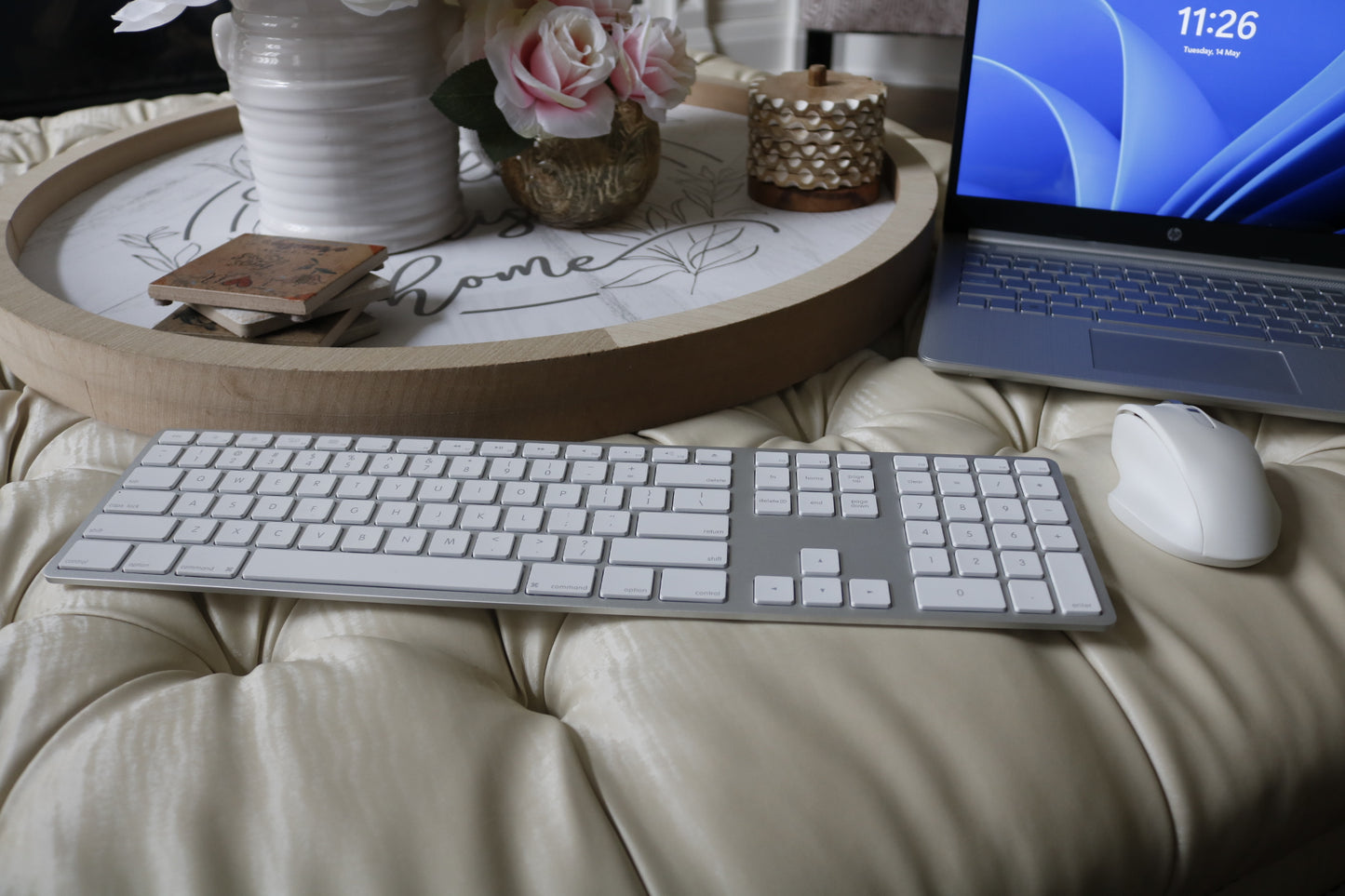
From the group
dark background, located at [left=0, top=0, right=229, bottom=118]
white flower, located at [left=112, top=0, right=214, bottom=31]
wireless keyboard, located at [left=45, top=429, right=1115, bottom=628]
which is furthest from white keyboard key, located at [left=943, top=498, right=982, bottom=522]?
dark background, located at [left=0, top=0, right=229, bottom=118]

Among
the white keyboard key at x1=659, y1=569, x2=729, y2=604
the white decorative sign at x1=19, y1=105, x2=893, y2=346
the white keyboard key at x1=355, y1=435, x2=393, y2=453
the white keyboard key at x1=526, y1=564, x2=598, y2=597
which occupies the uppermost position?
the white decorative sign at x1=19, y1=105, x2=893, y2=346

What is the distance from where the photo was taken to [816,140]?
30.3 inches

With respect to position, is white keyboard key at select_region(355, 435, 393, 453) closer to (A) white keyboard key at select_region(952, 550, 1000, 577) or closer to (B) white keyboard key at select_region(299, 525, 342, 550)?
(B) white keyboard key at select_region(299, 525, 342, 550)

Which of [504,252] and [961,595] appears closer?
[961,595]

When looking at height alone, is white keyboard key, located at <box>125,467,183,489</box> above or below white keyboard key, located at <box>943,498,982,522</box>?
above

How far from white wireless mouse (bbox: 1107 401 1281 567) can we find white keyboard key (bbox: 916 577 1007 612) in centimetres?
11

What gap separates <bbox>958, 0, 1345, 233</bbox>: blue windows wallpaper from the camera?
0.66 meters

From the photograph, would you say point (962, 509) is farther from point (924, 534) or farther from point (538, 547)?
point (538, 547)

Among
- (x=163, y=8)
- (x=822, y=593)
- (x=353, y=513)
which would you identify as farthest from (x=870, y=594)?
(x=163, y=8)

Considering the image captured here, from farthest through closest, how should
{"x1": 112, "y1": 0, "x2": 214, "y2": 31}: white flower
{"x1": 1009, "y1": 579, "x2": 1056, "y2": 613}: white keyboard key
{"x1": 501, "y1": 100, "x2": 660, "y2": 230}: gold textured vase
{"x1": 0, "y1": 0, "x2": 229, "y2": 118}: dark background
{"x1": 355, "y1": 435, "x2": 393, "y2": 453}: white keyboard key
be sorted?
1. {"x1": 0, "y1": 0, "x2": 229, "y2": 118}: dark background
2. {"x1": 501, "y1": 100, "x2": 660, "y2": 230}: gold textured vase
3. {"x1": 112, "y1": 0, "x2": 214, "y2": 31}: white flower
4. {"x1": 355, "y1": 435, "x2": 393, "y2": 453}: white keyboard key
5. {"x1": 1009, "y1": 579, "x2": 1056, "y2": 613}: white keyboard key

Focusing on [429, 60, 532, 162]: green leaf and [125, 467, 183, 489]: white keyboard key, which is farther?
[429, 60, 532, 162]: green leaf

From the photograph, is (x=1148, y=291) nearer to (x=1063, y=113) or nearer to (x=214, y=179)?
(x=1063, y=113)

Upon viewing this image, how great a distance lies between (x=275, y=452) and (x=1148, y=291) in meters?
0.62

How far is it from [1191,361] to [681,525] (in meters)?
0.38
